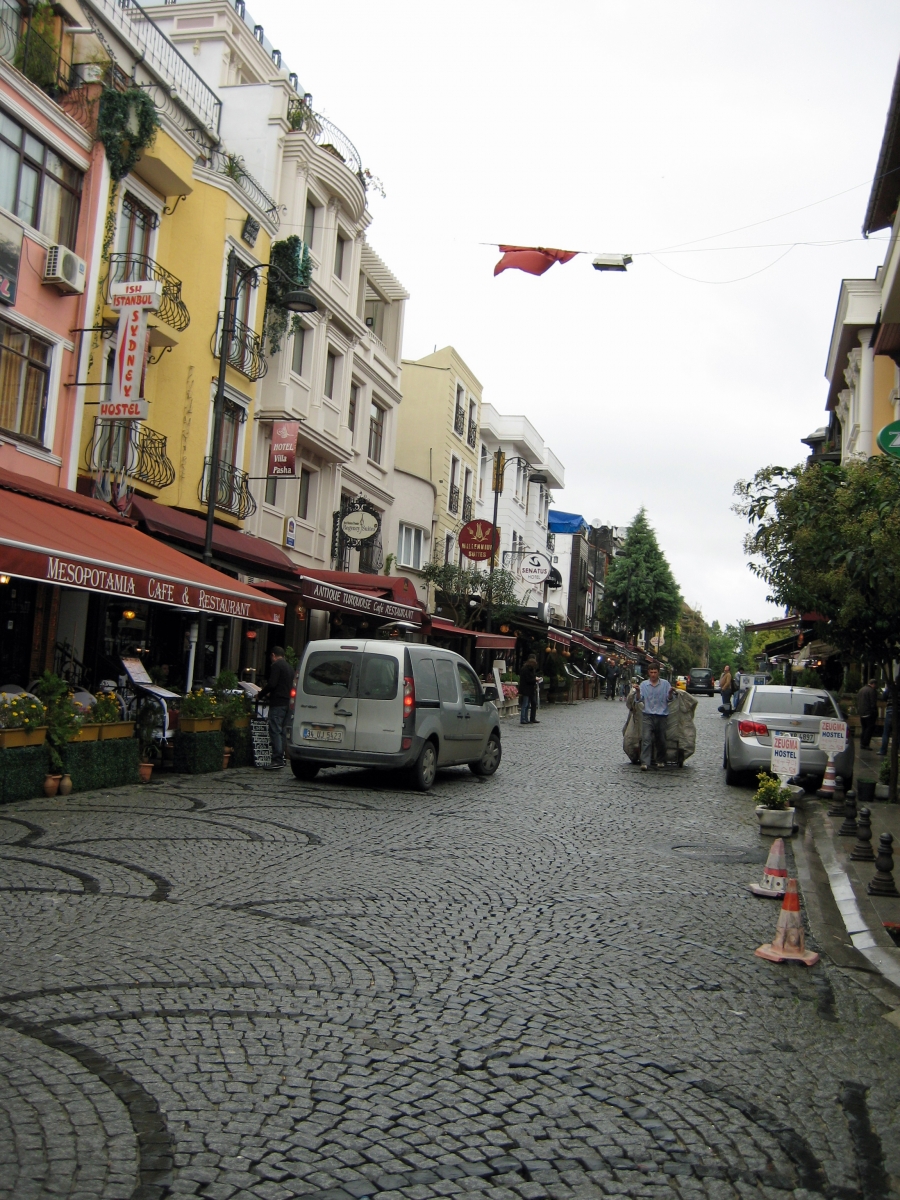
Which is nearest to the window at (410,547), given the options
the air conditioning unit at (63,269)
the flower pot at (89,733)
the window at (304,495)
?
the window at (304,495)

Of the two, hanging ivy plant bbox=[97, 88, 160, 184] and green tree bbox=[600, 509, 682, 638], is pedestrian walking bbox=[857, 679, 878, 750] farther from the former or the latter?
green tree bbox=[600, 509, 682, 638]

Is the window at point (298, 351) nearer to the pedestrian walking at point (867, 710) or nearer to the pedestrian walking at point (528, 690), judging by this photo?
the pedestrian walking at point (528, 690)

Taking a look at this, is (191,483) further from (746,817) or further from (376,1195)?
(376,1195)

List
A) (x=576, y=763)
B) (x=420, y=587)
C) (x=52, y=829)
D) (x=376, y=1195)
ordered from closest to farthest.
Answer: (x=376, y=1195), (x=52, y=829), (x=576, y=763), (x=420, y=587)

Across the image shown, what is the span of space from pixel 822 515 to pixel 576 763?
6.42 metres

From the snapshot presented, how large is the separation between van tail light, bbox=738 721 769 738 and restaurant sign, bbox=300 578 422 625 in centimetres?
840

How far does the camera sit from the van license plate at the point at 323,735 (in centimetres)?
1387

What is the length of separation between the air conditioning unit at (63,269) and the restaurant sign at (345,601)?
645 centimetres

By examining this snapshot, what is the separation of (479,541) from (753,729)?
20.3 m

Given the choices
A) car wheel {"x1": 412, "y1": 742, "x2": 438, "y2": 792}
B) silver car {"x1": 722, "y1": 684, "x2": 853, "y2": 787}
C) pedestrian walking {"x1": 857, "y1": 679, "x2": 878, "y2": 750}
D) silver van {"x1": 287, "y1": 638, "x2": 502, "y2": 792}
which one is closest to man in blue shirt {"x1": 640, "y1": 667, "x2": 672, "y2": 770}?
silver car {"x1": 722, "y1": 684, "x2": 853, "y2": 787}

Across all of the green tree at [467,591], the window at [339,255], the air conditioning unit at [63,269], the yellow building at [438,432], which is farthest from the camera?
the yellow building at [438,432]

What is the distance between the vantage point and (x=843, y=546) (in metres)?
14.9

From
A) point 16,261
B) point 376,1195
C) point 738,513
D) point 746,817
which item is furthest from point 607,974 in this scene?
point 16,261

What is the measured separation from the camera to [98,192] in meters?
18.1
